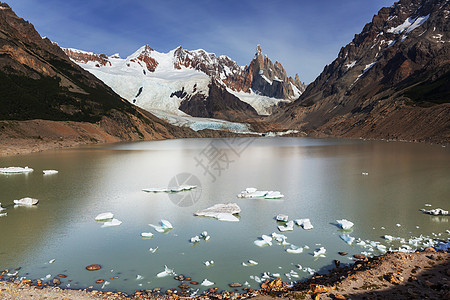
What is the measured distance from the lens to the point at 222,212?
17938mm

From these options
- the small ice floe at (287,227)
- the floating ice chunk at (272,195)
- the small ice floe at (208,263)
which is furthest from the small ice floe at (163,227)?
the floating ice chunk at (272,195)

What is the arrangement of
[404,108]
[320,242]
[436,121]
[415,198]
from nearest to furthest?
[320,242] < [415,198] < [436,121] < [404,108]

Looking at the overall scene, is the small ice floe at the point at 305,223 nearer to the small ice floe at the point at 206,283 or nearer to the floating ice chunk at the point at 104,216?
the small ice floe at the point at 206,283

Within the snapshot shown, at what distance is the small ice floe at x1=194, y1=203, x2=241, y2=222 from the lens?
1703 centimetres

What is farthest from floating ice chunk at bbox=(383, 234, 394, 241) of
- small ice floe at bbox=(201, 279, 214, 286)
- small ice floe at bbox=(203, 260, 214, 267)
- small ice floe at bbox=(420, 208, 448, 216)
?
small ice floe at bbox=(201, 279, 214, 286)

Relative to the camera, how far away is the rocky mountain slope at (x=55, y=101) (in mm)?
85062

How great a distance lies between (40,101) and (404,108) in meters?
126

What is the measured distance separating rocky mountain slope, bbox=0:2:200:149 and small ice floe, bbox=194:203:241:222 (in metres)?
61.4

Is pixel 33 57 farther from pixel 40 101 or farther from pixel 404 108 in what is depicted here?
pixel 404 108

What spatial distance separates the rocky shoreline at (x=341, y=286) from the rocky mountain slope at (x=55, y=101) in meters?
66.0

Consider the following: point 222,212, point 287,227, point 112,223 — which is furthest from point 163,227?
point 287,227

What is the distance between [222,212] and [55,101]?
333 ft

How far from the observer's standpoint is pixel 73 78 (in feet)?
465

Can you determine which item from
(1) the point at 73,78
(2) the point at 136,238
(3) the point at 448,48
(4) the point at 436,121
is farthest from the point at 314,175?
(3) the point at 448,48
